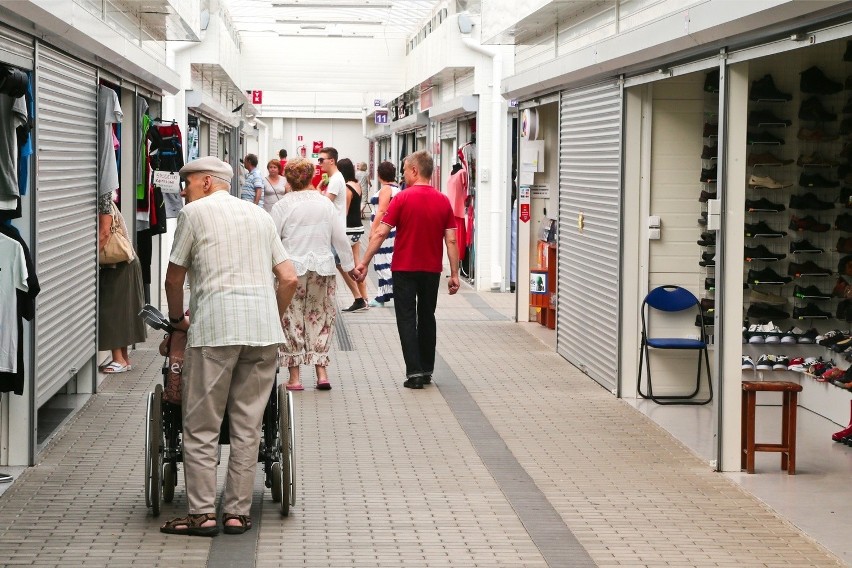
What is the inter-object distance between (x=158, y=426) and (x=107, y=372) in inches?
183

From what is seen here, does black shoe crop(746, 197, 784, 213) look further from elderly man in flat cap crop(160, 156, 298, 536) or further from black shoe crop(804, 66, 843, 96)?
elderly man in flat cap crop(160, 156, 298, 536)

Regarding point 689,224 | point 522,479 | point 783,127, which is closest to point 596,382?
point 689,224

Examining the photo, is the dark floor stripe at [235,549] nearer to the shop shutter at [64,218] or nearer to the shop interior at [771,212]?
the shop shutter at [64,218]

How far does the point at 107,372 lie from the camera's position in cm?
1065

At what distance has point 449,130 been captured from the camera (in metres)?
22.0

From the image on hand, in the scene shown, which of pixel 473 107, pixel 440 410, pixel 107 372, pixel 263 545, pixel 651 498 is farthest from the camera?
pixel 473 107

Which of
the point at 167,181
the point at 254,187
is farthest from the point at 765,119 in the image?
the point at 254,187

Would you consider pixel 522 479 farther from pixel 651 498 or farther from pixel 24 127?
pixel 24 127

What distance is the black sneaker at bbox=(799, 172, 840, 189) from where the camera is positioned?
10.00 metres

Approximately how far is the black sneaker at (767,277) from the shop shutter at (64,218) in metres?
4.76

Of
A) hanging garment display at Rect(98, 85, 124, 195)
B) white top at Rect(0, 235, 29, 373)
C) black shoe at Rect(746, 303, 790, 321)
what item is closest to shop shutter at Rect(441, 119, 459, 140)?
black shoe at Rect(746, 303, 790, 321)

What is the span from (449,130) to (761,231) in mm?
12062

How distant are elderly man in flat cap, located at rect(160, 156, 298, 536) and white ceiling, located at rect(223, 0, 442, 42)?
2022cm

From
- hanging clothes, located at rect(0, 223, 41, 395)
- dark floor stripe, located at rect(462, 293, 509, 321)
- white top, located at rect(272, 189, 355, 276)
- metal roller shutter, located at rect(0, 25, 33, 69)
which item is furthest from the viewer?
dark floor stripe, located at rect(462, 293, 509, 321)
